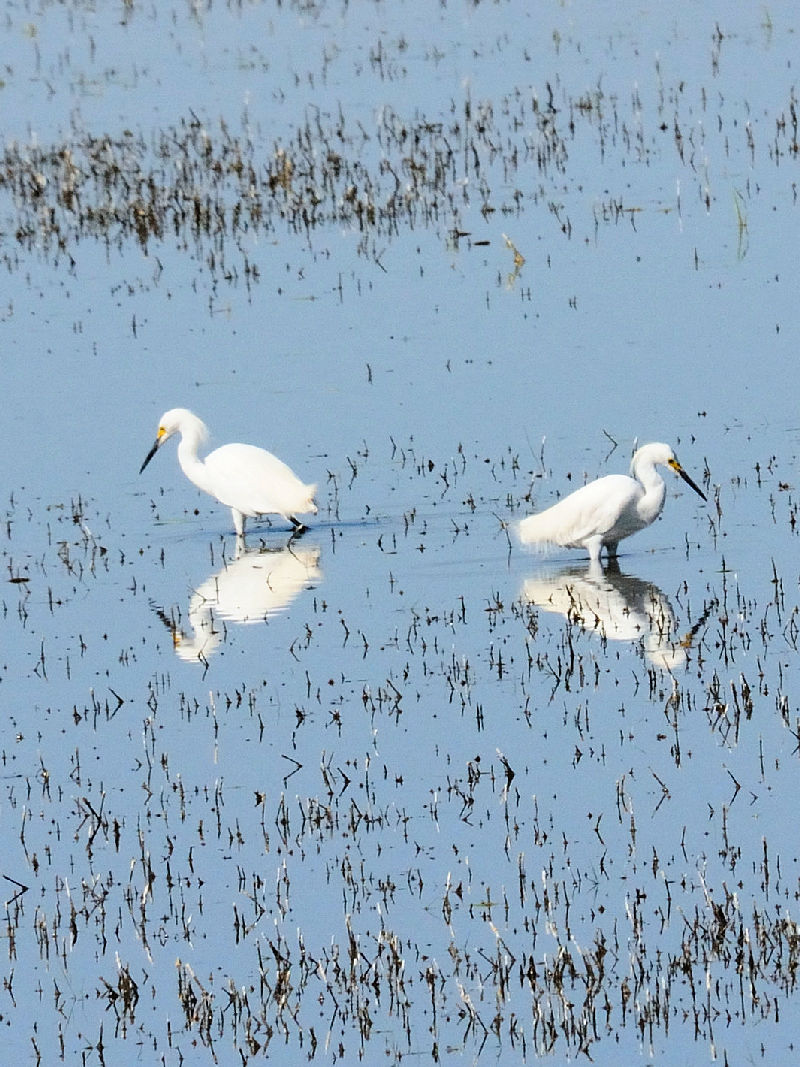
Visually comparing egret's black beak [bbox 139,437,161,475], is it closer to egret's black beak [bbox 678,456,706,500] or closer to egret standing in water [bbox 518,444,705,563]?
egret standing in water [bbox 518,444,705,563]

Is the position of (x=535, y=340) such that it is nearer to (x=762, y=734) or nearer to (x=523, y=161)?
(x=523, y=161)

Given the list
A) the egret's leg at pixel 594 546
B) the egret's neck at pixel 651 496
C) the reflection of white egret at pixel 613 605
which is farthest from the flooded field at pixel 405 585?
the egret's neck at pixel 651 496

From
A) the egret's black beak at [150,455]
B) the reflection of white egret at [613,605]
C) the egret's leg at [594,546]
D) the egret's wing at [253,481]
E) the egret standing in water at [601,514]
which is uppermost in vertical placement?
the egret's black beak at [150,455]

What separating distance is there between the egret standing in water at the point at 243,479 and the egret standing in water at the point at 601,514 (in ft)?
5.48

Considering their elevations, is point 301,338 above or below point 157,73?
below

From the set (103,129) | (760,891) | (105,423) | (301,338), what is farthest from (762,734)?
(103,129)

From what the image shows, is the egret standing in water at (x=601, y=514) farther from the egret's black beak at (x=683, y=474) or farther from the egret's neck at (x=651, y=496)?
the egret's black beak at (x=683, y=474)

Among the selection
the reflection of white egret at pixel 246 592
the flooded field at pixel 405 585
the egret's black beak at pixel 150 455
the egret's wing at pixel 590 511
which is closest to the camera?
the flooded field at pixel 405 585

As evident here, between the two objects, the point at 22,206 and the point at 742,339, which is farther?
the point at 22,206

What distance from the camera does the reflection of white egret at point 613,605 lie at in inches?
408

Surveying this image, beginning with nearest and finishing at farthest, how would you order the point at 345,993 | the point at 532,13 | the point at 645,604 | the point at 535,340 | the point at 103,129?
the point at 345,993 → the point at 645,604 → the point at 535,340 → the point at 103,129 → the point at 532,13

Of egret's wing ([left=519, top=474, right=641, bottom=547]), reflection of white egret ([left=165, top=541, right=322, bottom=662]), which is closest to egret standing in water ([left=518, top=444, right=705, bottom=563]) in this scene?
egret's wing ([left=519, top=474, right=641, bottom=547])

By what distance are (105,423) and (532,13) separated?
61.7 feet

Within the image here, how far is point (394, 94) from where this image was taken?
27.6 metres
